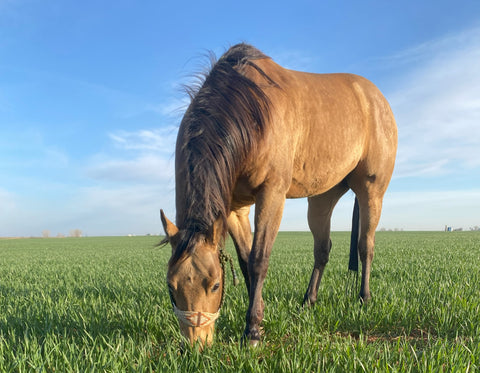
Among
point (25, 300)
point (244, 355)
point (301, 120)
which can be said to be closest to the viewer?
point (244, 355)

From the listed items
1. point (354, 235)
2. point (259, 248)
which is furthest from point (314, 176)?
point (354, 235)

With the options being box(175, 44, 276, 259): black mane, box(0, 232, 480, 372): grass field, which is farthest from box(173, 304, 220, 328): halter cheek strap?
box(175, 44, 276, 259): black mane

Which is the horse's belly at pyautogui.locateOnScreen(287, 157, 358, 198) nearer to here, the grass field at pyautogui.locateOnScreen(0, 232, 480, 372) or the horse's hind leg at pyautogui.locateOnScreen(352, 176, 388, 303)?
the horse's hind leg at pyautogui.locateOnScreen(352, 176, 388, 303)

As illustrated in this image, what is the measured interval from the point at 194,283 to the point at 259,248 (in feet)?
2.32

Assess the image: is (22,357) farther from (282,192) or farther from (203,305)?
(282,192)

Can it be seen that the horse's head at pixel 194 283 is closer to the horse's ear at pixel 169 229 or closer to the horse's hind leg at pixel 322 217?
the horse's ear at pixel 169 229

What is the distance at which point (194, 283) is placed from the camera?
243 cm

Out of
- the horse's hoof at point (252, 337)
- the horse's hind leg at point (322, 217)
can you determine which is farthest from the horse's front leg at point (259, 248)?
the horse's hind leg at point (322, 217)

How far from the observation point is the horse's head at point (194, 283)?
2430 mm

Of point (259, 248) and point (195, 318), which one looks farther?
point (259, 248)

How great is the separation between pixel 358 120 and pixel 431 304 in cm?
240

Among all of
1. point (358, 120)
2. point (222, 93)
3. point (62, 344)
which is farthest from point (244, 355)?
point (358, 120)

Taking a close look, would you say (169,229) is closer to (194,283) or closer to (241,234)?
(194,283)

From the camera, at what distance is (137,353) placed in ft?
8.30
